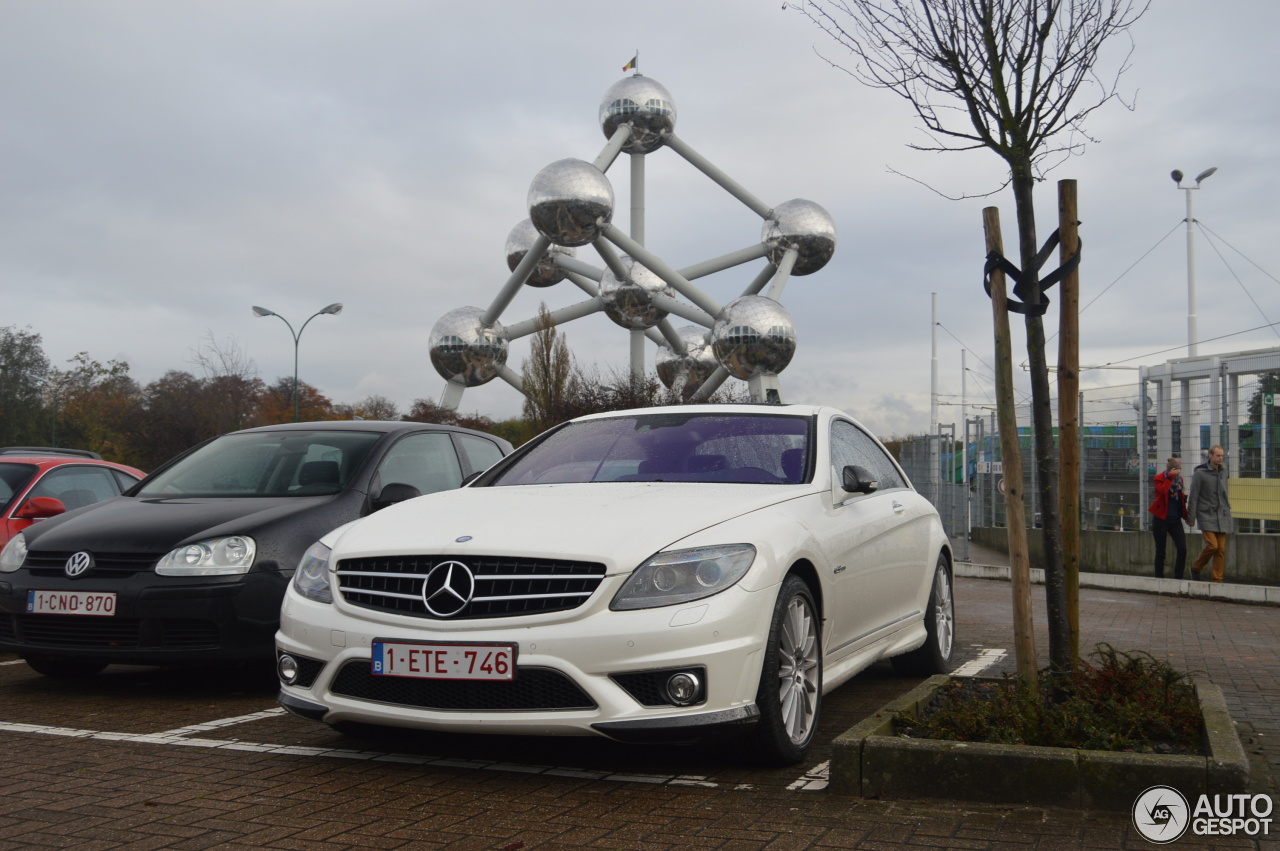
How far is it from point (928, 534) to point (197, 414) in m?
39.1

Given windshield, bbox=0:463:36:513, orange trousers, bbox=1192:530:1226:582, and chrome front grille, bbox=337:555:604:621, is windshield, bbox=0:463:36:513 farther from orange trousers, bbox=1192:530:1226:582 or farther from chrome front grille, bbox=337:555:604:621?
orange trousers, bbox=1192:530:1226:582

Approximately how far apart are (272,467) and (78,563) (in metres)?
1.34

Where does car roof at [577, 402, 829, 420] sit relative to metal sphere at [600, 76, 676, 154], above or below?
below

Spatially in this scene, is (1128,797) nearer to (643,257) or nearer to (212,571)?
(212,571)

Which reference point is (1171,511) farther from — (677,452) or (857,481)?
(677,452)

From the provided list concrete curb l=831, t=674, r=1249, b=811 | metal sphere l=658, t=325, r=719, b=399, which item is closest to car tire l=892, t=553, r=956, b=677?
concrete curb l=831, t=674, r=1249, b=811

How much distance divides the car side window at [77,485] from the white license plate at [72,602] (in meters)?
2.85

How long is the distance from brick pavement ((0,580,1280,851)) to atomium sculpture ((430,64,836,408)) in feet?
89.9

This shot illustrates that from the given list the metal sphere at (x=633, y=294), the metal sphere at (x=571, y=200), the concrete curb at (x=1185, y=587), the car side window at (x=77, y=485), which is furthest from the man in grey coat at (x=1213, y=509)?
the metal sphere at (x=633, y=294)

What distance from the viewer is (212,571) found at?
19.8 ft

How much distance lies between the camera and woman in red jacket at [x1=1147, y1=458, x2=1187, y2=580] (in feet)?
51.2

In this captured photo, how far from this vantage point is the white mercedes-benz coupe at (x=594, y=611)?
4121mm

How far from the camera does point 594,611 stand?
4168 millimetres

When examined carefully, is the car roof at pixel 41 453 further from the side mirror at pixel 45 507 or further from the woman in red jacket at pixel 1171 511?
the woman in red jacket at pixel 1171 511
